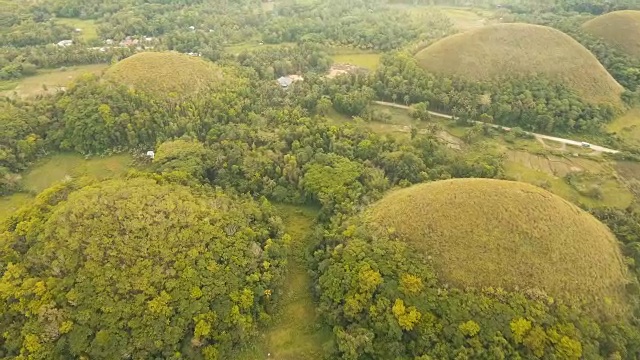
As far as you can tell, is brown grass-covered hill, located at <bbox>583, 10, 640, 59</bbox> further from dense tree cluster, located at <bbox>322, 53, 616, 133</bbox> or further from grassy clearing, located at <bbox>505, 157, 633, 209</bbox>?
grassy clearing, located at <bbox>505, 157, 633, 209</bbox>

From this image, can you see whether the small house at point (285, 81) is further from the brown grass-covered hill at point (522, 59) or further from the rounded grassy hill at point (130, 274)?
the rounded grassy hill at point (130, 274)

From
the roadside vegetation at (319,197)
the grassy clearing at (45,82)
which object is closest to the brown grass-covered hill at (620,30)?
the roadside vegetation at (319,197)

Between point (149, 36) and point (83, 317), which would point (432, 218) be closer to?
point (83, 317)

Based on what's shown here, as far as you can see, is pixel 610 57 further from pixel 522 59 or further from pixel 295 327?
pixel 295 327

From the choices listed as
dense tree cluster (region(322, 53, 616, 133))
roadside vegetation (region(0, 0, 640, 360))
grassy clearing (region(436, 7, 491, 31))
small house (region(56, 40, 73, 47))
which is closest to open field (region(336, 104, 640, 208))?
roadside vegetation (region(0, 0, 640, 360))

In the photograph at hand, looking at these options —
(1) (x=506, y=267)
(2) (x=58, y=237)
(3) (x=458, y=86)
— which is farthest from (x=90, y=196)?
(3) (x=458, y=86)

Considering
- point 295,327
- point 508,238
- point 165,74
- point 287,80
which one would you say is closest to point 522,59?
point 287,80
